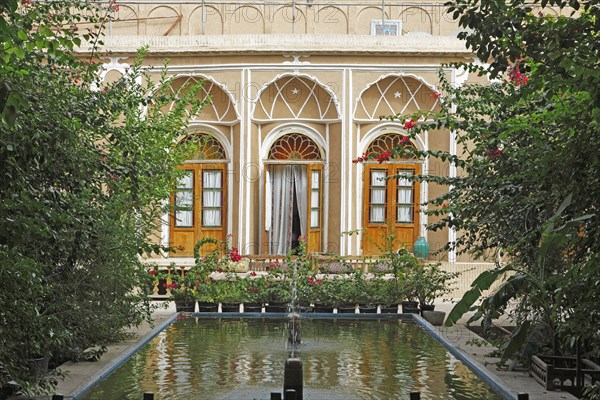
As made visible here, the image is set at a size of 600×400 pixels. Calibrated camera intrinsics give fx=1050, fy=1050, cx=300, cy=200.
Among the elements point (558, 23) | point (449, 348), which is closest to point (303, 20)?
point (449, 348)

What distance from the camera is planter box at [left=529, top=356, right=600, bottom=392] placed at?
9516 mm

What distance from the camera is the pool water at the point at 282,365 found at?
10.1 meters

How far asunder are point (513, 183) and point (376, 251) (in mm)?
11230

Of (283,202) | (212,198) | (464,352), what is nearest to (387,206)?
(283,202)

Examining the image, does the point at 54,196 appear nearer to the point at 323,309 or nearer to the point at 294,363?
the point at 294,363

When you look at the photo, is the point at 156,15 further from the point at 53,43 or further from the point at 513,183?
A: the point at 53,43

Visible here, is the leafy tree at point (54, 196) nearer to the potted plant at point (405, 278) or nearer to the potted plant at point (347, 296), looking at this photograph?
the potted plant at point (347, 296)

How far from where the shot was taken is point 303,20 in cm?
2466

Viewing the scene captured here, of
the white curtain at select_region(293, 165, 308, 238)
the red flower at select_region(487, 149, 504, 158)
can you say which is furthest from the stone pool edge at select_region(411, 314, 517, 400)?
the white curtain at select_region(293, 165, 308, 238)

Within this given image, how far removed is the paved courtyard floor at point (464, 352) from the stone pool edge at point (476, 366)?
10 millimetres

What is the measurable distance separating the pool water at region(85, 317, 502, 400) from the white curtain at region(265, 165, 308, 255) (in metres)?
6.27

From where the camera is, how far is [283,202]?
2250 centimetres

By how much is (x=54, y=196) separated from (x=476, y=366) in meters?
5.77

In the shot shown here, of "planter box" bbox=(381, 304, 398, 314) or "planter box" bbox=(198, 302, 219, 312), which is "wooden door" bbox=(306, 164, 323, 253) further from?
"planter box" bbox=(198, 302, 219, 312)
